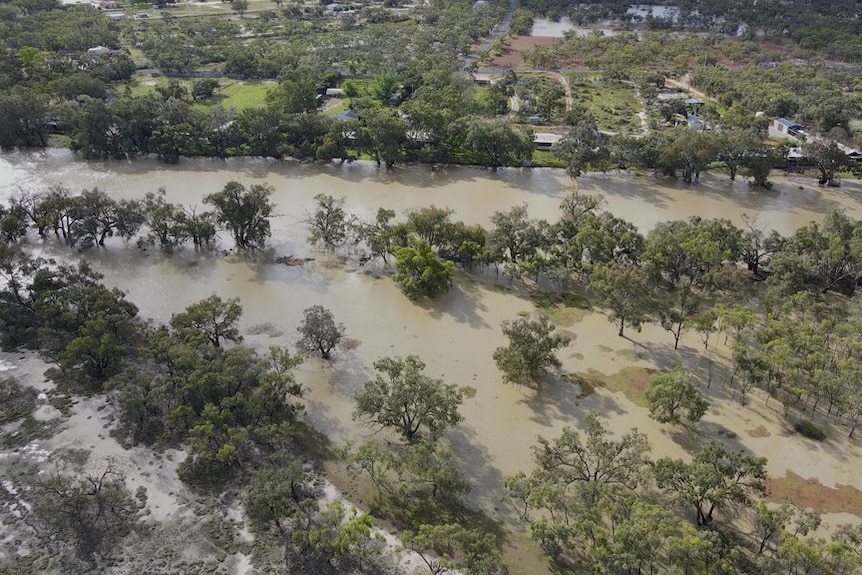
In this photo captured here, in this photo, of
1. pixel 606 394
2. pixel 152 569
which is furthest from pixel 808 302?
pixel 152 569

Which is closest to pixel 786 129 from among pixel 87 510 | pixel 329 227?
pixel 329 227

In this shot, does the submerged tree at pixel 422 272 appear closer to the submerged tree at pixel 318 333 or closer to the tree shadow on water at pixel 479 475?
the submerged tree at pixel 318 333

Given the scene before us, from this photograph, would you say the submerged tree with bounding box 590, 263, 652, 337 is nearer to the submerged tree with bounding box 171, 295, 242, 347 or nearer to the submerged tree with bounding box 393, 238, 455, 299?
the submerged tree with bounding box 393, 238, 455, 299

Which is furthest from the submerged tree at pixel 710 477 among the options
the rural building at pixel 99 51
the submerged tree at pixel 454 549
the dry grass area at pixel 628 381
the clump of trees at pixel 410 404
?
the rural building at pixel 99 51

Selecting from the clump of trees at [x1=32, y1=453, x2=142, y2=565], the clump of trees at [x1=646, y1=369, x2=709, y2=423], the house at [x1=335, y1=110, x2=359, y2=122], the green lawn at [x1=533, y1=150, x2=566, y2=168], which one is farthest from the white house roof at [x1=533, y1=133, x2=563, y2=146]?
the clump of trees at [x1=32, y1=453, x2=142, y2=565]

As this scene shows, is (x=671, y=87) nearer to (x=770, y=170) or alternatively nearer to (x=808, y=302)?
(x=770, y=170)

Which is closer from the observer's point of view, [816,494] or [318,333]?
[816,494]

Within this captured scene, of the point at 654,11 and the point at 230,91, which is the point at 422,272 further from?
the point at 654,11
